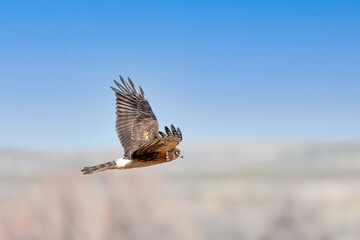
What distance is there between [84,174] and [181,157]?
4570mm

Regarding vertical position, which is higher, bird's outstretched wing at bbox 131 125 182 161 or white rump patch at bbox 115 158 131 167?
bird's outstretched wing at bbox 131 125 182 161

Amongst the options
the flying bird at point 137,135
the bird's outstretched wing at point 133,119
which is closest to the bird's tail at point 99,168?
the flying bird at point 137,135

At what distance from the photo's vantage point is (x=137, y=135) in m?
25.2

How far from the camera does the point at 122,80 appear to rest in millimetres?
27438

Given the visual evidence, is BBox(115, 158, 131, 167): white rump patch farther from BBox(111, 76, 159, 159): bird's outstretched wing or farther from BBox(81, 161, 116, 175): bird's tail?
BBox(111, 76, 159, 159): bird's outstretched wing

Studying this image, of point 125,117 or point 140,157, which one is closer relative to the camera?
point 140,157

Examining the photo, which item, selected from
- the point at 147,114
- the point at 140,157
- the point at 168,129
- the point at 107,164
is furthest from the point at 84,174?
the point at 147,114

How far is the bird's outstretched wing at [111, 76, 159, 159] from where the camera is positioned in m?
25.0

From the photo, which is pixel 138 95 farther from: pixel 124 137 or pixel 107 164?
pixel 107 164

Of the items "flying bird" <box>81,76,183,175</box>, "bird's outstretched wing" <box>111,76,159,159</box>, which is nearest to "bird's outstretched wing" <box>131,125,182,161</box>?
"flying bird" <box>81,76,183,175</box>

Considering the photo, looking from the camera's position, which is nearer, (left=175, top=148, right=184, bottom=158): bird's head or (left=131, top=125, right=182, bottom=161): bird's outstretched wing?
(left=131, top=125, right=182, bottom=161): bird's outstretched wing

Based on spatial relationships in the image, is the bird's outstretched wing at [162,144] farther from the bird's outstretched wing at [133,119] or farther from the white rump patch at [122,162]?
the bird's outstretched wing at [133,119]

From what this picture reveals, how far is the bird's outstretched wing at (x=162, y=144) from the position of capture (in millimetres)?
19156

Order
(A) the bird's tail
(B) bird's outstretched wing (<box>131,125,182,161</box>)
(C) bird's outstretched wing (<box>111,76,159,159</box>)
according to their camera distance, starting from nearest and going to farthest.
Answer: (B) bird's outstretched wing (<box>131,125,182,161</box>) < (A) the bird's tail < (C) bird's outstretched wing (<box>111,76,159,159</box>)
